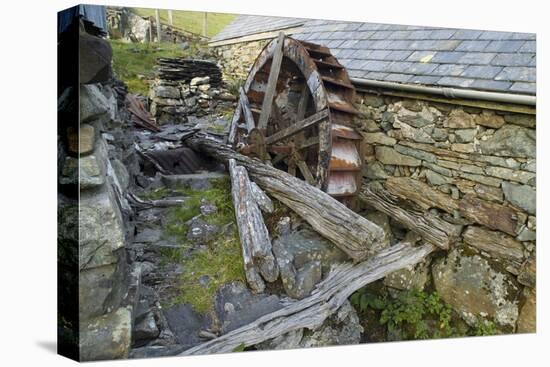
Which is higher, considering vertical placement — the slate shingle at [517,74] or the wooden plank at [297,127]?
the slate shingle at [517,74]

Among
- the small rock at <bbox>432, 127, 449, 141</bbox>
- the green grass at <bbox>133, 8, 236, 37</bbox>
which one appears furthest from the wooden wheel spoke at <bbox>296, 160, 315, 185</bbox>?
the green grass at <bbox>133, 8, 236, 37</bbox>

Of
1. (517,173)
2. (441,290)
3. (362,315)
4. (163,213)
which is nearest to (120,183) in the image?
(163,213)

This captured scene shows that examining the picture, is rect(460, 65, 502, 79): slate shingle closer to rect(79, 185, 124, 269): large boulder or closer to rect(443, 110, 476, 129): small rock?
rect(443, 110, 476, 129): small rock

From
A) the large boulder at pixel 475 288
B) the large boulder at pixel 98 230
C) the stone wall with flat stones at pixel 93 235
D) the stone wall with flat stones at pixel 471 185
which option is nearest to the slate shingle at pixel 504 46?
the stone wall with flat stones at pixel 471 185

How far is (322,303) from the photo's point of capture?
4.21 m

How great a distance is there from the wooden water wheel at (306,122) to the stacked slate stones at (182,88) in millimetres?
373

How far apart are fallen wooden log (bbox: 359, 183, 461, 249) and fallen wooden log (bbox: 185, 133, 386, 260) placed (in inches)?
10.6

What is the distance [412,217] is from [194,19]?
2339 mm

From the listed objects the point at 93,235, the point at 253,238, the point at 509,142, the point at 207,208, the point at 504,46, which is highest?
the point at 504,46

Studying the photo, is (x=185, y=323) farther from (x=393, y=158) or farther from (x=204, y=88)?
(x=393, y=158)

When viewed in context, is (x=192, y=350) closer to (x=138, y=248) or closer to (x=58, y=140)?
(x=138, y=248)

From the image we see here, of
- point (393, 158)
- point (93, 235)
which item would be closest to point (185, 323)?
point (93, 235)

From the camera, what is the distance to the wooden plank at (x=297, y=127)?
15.8 feet

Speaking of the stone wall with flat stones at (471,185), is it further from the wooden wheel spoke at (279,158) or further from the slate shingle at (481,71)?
the wooden wheel spoke at (279,158)
